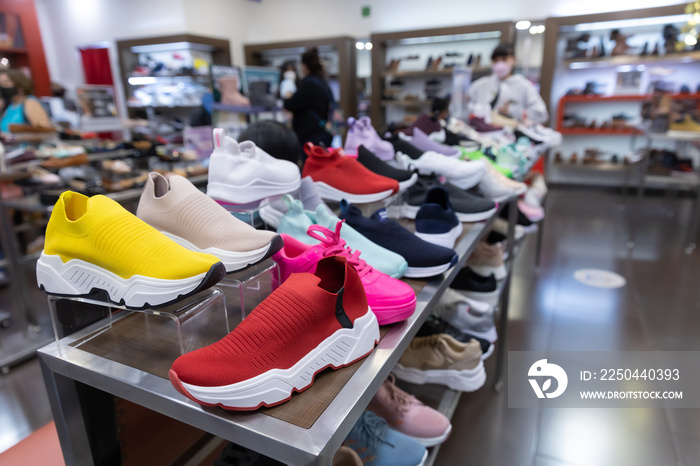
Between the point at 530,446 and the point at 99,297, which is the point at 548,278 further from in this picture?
the point at 99,297

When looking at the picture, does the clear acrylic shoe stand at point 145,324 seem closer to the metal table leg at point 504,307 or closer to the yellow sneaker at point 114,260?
the yellow sneaker at point 114,260

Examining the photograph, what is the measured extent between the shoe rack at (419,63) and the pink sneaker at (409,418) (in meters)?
6.28

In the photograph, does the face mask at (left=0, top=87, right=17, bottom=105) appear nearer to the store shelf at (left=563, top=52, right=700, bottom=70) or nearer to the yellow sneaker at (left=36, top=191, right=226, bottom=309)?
the yellow sneaker at (left=36, top=191, right=226, bottom=309)

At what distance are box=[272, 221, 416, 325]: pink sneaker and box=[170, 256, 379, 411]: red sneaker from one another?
65mm

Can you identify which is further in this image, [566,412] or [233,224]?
[566,412]

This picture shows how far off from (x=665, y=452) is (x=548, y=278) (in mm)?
1849

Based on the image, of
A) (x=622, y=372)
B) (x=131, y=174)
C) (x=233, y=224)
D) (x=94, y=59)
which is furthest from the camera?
(x=94, y=59)

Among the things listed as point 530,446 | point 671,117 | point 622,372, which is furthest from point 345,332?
point 671,117

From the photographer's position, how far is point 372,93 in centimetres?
741

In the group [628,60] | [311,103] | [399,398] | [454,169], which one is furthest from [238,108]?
[628,60]

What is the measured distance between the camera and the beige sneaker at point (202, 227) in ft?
3.04

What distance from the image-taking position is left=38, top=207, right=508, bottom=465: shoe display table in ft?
2.10

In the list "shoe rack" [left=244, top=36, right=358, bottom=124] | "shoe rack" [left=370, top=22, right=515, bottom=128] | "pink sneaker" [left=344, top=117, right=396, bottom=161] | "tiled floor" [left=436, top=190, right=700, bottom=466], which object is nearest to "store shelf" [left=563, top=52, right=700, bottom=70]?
"shoe rack" [left=370, top=22, right=515, bottom=128]

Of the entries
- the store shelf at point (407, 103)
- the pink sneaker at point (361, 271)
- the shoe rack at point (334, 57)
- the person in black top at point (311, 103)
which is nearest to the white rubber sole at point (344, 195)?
the pink sneaker at point (361, 271)
